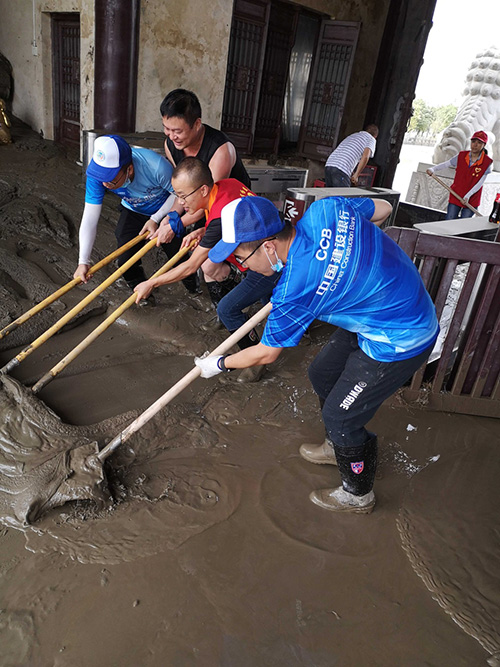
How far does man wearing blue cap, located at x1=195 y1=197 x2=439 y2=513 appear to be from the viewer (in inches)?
67.1

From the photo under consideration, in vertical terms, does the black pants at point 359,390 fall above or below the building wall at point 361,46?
below

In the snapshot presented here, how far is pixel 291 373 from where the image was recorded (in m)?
3.33

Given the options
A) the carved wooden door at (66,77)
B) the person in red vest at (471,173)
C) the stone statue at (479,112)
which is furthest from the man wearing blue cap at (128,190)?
the stone statue at (479,112)

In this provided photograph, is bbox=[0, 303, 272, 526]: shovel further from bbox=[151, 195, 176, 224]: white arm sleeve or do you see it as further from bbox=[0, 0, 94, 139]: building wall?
bbox=[0, 0, 94, 139]: building wall

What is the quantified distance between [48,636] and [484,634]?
62.1 inches

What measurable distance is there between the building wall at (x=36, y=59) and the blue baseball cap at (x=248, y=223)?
5008 millimetres

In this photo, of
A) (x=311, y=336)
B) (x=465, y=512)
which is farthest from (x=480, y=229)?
(x=465, y=512)

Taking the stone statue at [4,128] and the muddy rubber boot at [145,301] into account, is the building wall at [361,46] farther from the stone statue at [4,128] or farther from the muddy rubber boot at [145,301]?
the muddy rubber boot at [145,301]

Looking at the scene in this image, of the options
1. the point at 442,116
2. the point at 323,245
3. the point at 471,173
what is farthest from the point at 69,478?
the point at 442,116

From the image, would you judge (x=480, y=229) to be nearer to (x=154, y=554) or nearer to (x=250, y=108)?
(x=154, y=554)

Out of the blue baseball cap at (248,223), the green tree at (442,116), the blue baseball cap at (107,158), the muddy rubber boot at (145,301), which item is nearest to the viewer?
the blue baseball cap at (248,223)

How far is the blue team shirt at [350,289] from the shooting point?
171cm

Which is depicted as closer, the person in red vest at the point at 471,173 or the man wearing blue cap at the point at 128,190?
the man wearing blue cap at the point at 128,190

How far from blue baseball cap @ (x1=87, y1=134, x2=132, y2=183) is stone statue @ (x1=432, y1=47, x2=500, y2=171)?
9.41 meters
